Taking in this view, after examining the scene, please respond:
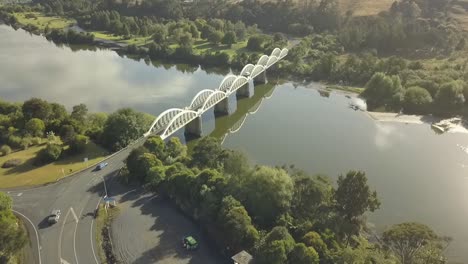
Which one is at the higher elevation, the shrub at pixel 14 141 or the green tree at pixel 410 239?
the green tree at pixel 410 239

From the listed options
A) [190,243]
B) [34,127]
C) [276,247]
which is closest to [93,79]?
[34,127]

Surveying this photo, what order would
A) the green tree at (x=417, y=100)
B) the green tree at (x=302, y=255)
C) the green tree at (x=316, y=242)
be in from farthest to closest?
the green tree at (x=417, y=100)
the green tree at (x=316, y=242)
the green tree at (x=302, y=255)

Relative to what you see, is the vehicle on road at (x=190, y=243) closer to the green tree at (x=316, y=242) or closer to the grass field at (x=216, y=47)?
the green tree at (x=316, y=242)

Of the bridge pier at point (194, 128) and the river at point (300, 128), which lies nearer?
the river at point (300, 128)

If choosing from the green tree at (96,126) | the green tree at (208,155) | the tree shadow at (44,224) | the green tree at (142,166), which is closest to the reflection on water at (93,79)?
the green tree at (96,126)

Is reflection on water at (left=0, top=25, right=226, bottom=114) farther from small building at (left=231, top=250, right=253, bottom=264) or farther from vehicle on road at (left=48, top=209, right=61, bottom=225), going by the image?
small building at (left=231, top=250, right=253, bottom=264)

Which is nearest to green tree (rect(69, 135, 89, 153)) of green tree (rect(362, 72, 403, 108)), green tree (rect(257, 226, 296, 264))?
green tree (rect(257, 226, 296, 264))

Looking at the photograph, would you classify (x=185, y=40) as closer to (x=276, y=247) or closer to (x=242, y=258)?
(x=242, y=258)
